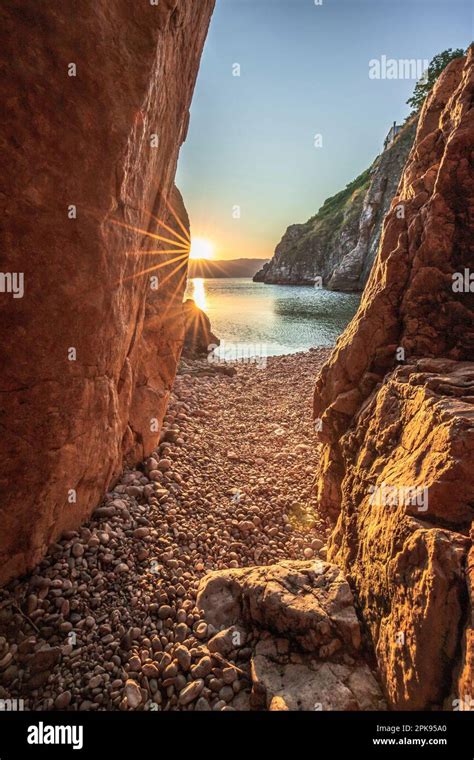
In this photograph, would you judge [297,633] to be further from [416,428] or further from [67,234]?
[67,234]

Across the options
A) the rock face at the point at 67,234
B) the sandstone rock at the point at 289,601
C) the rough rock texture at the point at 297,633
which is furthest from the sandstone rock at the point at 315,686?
the rock face at the point at 67,234

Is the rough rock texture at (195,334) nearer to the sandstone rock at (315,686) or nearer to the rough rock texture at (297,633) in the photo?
the rough rock texture at (297,633)

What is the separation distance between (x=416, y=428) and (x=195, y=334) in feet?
56.9

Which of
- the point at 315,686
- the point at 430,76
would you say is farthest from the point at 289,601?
the point at 430,76

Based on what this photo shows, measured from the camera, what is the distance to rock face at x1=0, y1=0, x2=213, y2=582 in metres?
3.59

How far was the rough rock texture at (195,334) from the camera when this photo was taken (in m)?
19.5

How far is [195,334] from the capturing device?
66.0 feet

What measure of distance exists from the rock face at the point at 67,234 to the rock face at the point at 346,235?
61.9 metres

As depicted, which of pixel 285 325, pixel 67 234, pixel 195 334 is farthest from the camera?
pixel 285 325

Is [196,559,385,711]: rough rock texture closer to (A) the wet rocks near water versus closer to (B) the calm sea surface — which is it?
(A) the wet rocks near water

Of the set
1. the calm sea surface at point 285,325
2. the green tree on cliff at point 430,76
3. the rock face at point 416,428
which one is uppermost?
the green tree on cliff at point 430,76

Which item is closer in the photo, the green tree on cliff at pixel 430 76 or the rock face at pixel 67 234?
the rock face at pixel 67 234

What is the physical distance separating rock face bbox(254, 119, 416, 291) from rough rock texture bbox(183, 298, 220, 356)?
4928 centimetres
